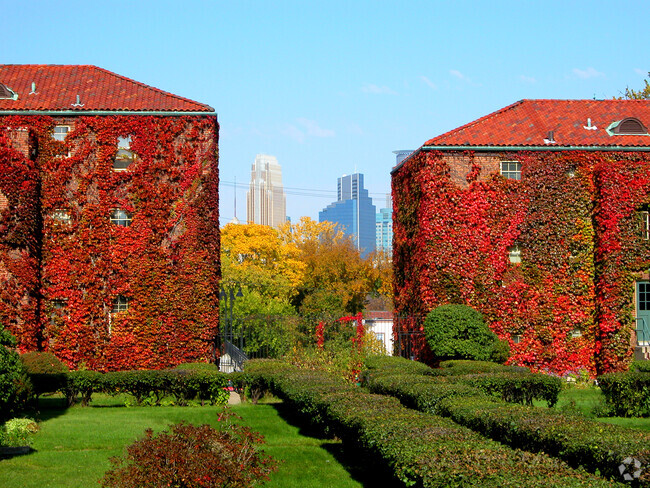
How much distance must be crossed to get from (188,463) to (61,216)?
20627mm

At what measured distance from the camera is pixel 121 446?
1385cm

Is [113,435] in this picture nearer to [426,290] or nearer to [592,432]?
[592,432]

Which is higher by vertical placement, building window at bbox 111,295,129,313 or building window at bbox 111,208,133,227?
building window at bbox 111,208,133,227

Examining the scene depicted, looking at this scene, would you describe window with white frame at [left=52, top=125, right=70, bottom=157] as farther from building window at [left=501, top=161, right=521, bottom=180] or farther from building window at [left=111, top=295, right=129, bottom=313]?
building window at [left=501, top=161, right=521, bottom=180]

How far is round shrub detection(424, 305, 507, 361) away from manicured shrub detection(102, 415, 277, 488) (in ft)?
58.3

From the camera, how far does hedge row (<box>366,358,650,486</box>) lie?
862 cm

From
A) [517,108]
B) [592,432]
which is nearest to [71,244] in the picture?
[517,108]

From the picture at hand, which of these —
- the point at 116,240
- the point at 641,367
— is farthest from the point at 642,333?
the point at 116,240

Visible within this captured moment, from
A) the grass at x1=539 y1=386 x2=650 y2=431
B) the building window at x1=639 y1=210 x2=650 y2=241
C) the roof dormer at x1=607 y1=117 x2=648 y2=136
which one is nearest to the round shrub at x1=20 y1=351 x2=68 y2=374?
the grass at x1=539 y1=386 x2=650 y2=431

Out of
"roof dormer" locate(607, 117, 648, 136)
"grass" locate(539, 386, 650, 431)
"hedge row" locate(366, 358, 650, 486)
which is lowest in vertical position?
"grass" locate(539, 386, 650, 431)

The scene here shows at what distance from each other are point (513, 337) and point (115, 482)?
22254 millimetres

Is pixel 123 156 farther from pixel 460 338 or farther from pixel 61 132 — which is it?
pixel 460 338

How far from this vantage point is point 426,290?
92.4 feet

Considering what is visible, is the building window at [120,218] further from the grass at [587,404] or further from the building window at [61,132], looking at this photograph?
the grass at [587,404]
